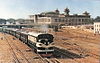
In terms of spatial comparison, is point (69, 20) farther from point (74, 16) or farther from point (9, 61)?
point (9, 61)

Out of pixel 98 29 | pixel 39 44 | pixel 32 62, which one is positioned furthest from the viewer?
pixel 98 29

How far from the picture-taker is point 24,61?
3059 cm

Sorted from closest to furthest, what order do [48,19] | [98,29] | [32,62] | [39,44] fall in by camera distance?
[32,62]
[39,44]
[98,29]
[48,19]

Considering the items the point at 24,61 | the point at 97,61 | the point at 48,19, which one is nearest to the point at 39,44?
the point at 24,61

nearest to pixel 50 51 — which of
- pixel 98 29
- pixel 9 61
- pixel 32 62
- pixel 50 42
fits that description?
pixel 50 42

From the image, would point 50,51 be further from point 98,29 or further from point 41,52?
point 98,29

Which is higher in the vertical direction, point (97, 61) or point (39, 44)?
point (39, 44)

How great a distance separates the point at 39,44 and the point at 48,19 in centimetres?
15062

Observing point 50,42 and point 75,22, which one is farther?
point 75,22

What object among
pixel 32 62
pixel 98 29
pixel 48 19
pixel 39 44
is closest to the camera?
pixel 32 62

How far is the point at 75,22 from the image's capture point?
18488cm

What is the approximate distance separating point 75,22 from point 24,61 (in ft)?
514

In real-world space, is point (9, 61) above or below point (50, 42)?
below

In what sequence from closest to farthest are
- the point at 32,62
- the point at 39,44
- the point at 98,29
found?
the point at 32,62
the point at 39,44
the point at 98,29
